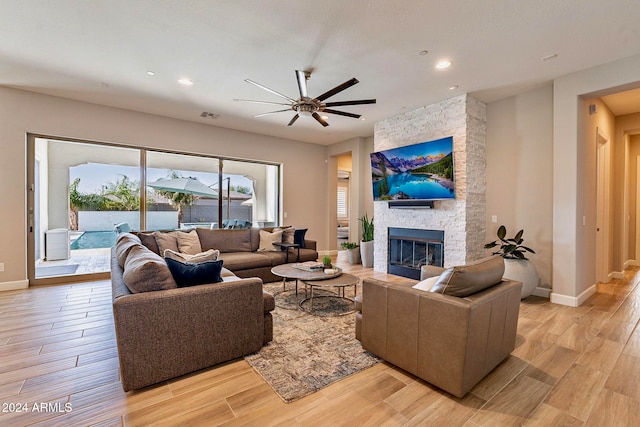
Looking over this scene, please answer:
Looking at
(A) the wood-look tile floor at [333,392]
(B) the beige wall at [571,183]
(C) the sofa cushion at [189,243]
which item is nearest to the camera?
(A) the wood-look tile floor at [333,392]

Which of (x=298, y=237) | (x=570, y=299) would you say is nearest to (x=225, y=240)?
(x=298, y=237)

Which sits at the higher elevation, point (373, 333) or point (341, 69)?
point (341, 69)

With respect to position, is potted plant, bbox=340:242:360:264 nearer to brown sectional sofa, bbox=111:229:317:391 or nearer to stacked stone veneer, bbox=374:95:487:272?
stacked stone veneer, bbox=374:95:487:272

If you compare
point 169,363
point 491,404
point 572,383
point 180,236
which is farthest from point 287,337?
point 180,236

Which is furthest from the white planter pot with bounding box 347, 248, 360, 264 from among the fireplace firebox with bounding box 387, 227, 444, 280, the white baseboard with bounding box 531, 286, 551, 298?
the white baseboard with bounding box 531, 286, 551, 298

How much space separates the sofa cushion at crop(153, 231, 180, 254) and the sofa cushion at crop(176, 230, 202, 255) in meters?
0.06

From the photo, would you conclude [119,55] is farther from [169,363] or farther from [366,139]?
[366,139]

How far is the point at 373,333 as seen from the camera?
2.42m

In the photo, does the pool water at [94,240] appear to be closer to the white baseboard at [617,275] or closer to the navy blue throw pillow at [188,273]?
the navy blue throw pillow at [188,273]

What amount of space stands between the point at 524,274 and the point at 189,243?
16.7 feet

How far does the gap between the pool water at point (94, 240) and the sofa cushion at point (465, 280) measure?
18.9 ft

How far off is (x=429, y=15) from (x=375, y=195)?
362cm

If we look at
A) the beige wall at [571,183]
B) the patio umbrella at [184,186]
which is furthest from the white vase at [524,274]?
the patio umbrella at [184,186]

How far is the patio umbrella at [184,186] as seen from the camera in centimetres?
589
